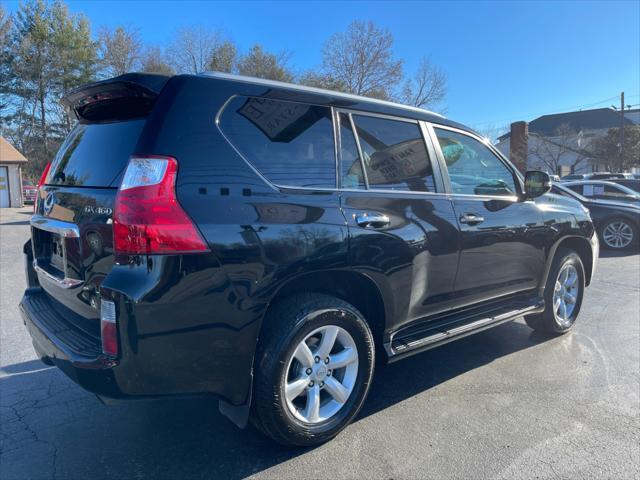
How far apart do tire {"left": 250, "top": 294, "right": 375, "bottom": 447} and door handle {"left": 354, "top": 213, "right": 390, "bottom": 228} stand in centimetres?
48

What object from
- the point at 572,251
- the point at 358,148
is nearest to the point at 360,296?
the point at 358,148

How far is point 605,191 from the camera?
11500mm

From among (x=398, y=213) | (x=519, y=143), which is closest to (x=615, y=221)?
(x=398, y=213)

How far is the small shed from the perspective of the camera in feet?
82.1

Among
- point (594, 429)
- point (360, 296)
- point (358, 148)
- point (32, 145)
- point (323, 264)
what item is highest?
point (32, 145)

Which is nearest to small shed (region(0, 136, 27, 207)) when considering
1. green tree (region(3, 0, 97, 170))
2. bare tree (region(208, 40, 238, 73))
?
green tree (region(3, 0, 97, 170))

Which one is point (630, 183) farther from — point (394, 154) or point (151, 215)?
point (151, 215)

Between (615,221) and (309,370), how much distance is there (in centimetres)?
1028

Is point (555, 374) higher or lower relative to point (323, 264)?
lower

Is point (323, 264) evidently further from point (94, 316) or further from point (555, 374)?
point (555, 374)

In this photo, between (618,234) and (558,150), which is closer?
(618,234)

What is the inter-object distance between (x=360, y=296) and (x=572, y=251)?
2.84 m

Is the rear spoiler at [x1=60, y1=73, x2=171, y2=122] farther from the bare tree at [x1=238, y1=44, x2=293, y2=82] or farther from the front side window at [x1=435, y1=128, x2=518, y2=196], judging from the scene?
the bare tree at [x1=238, y1=44, x2=293, y2=82]

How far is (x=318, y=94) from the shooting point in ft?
9.50
